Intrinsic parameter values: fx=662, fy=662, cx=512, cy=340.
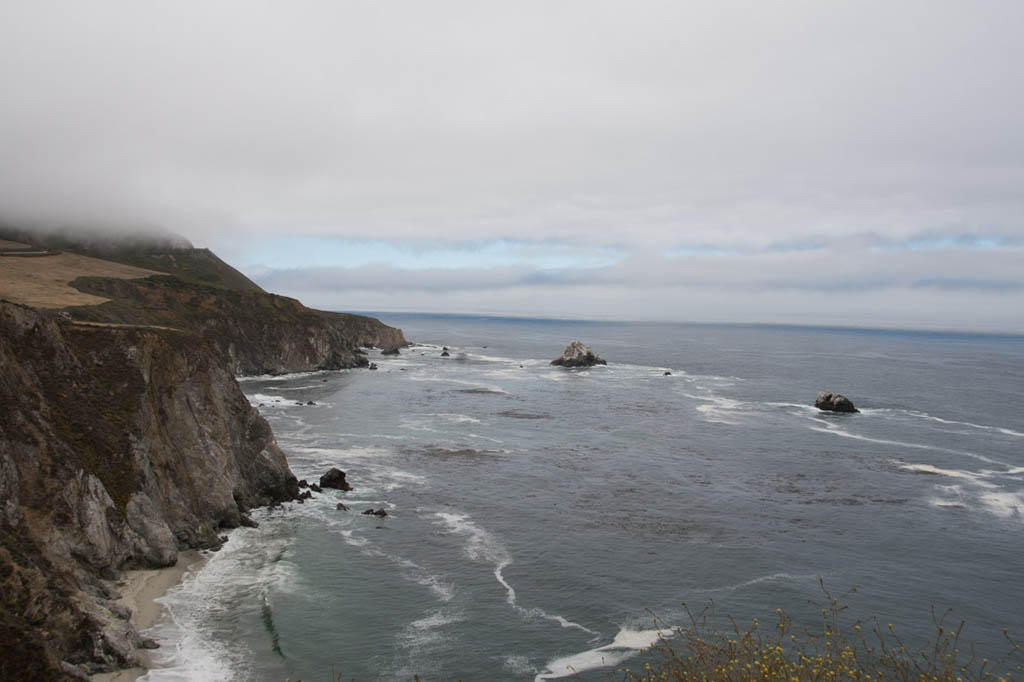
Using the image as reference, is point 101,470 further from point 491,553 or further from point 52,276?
point 52,276

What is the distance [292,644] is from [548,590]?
582 inches

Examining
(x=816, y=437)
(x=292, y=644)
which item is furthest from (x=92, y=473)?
(x=816, y=437)

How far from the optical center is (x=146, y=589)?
36.4m

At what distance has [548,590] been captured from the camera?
39.7 metres

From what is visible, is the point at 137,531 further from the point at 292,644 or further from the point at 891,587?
the point at 891,587

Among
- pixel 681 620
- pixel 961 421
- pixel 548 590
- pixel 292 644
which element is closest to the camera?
pixel 292 644

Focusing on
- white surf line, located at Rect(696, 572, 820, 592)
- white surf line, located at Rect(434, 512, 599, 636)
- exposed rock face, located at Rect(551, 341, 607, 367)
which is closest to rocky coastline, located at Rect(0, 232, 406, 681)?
white surf line, located at Rect(434, 512, 599, 636)

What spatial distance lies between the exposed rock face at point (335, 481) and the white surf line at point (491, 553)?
10.7m

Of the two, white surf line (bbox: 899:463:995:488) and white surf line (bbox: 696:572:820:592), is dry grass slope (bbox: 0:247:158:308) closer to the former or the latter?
white surf line (bbox: 696:572:820:592)

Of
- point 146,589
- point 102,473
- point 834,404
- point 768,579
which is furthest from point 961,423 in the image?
point 102,473

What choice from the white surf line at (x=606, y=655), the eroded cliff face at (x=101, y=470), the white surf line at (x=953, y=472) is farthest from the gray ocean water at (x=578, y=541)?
the eroded cliff face at (x=101, y=470)

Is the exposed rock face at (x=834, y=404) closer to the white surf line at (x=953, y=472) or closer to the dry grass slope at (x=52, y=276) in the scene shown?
the white surf line at (x=953, y=472)

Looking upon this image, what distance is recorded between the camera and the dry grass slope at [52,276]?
3848 inches

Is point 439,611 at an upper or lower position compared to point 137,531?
lower
